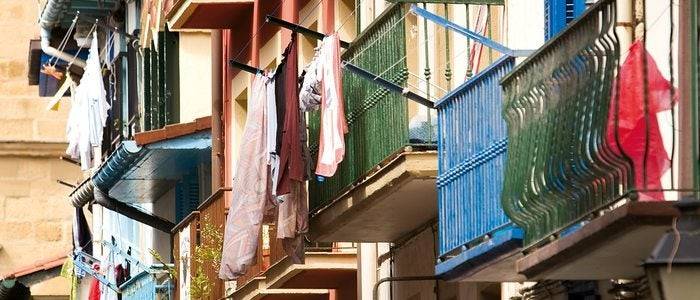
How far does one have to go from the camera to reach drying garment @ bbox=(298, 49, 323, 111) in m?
22.3

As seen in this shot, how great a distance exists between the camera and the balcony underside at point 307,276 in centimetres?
2606

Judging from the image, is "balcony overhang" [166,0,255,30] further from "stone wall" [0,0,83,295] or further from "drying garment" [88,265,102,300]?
"stone wall" [0,0,83,295]

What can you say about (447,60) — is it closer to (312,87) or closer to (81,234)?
(312,87)

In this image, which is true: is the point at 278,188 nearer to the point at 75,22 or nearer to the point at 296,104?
the point at 296,104

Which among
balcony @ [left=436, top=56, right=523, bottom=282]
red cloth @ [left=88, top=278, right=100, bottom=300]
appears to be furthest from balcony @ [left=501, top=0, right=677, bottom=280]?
red cloth @ [left=88, top=278, right=100, bottom=300]

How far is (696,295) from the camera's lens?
12.0 meters

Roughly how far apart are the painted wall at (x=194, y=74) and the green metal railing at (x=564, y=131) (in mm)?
18589

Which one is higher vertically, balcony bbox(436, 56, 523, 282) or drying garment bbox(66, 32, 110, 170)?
drying garment bbox(66, 32, 110, 170)

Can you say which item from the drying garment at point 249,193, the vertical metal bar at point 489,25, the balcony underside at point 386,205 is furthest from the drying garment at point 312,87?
the vertical metal bar at point 489,25

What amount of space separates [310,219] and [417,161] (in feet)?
10.7

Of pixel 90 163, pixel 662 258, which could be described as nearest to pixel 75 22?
pixel 90 163

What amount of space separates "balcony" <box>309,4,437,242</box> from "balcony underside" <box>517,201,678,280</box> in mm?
4535

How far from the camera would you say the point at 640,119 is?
1391cm

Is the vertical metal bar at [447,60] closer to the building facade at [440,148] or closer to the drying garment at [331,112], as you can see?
the building facade at [440,148]
